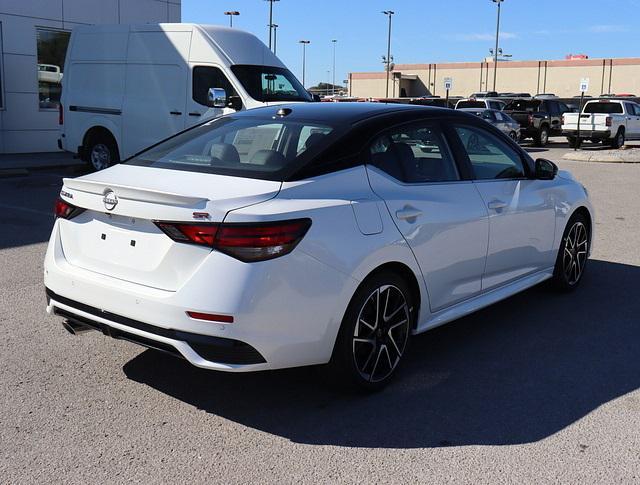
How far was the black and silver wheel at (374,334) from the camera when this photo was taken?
382 cm

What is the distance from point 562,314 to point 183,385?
10.4 feet

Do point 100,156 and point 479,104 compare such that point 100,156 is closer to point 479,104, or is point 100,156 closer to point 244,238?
point 244,238

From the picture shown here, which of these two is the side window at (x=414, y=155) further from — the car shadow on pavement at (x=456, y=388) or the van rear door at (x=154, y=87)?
the van rear door at (x=154, y=87)

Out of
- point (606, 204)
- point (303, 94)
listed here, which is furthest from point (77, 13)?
point (606, 204)

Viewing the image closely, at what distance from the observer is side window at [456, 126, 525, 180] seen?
5.08m

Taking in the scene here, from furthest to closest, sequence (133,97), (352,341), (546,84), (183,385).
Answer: (546,84), (133,97), (183,385), (352,341)

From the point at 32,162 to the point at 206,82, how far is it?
466 cm

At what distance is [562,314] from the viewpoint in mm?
5762

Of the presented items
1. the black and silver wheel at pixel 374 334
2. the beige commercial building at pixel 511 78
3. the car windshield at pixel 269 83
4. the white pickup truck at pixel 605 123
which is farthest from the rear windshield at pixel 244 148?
the beige commercial building at pixel 511 78

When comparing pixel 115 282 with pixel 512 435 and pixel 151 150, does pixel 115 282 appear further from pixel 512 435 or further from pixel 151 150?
pixel 512 435

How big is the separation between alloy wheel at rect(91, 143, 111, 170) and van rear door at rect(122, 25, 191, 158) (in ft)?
1.61

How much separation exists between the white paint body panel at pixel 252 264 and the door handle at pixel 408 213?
51 millimetres

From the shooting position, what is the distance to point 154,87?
43.2 ft

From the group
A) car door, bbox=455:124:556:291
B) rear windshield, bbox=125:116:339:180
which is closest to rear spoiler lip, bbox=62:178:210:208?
rear windshield, bbox=125:116:339:180
